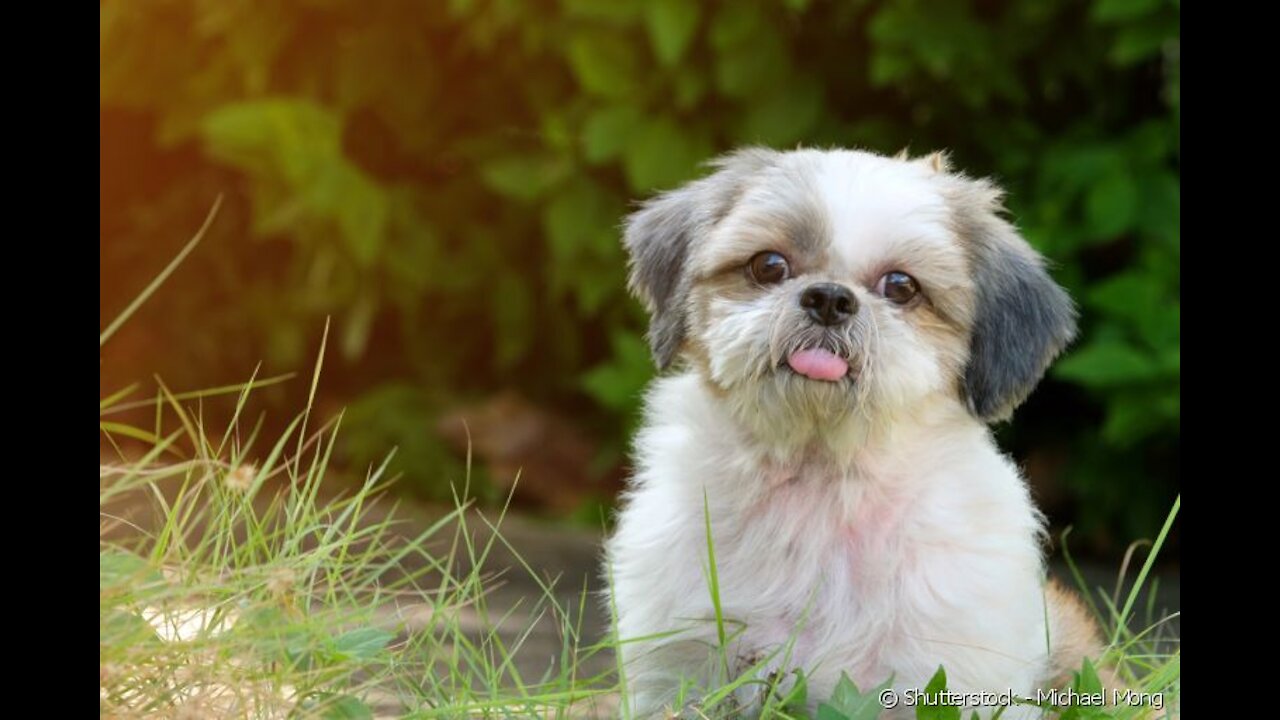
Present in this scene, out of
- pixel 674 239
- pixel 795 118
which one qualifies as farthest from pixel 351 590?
pixel 795 118

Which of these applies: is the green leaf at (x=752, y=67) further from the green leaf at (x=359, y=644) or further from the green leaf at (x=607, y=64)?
the green leaf at (x=359, y=644)

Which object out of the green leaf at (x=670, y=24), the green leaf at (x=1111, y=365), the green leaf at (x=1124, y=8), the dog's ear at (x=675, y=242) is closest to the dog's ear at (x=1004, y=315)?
the dog's ear at (x=675, y=242)

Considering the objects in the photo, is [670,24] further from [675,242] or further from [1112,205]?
[675,242]

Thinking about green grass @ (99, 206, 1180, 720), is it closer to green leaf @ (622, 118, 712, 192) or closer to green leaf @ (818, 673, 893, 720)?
green leaf @ (818, 673, 893, 720)

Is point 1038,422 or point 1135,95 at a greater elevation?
point 1135,95

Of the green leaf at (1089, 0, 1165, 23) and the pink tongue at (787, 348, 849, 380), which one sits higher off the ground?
the green leaf at (1089, 0, 1165, 23)

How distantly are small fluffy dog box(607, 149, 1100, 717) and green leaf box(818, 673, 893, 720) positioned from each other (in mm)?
141

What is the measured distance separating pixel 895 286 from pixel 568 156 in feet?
10.7

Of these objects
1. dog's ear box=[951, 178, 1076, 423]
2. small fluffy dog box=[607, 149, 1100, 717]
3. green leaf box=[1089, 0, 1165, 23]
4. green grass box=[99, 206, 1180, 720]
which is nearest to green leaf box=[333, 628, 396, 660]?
green grass box=[99, 206, 1180, 720]

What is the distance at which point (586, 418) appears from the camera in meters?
7.42

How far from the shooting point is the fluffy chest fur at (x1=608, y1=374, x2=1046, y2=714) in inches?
131

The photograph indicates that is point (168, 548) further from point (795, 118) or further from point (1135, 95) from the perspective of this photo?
point (1135, 95)

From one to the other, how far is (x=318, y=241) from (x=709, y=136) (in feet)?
5.78

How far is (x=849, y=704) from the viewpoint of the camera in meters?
3.15
